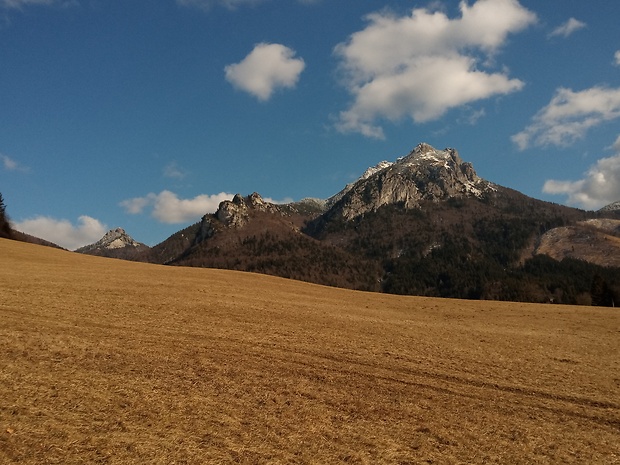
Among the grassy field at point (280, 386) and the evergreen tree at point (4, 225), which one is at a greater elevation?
the evergreen tree at point (4, 225)

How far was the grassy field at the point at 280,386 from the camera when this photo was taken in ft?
47.2

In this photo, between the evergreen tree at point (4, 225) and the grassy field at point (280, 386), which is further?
the evergreen tree at point (4, 225)

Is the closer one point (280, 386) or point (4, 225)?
point (280, 386)

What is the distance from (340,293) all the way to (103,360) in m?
41.5

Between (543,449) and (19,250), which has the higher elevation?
(19,250)

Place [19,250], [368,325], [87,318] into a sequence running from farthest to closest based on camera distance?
[19,250] < [368,325] < [87,318]

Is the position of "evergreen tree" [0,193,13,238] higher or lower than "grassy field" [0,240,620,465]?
higher

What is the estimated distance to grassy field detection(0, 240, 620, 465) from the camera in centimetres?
1438

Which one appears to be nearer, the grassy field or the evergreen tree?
the grassy field

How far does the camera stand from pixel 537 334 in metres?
38.2

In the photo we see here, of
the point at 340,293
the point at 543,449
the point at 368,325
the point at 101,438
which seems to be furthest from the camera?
the point at 340,293

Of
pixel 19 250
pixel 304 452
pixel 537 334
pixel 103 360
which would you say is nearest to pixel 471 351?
pixel 537 334

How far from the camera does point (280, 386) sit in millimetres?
20266

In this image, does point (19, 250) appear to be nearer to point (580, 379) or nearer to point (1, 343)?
point (1, 343)
